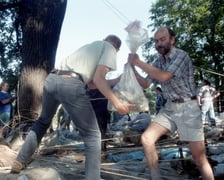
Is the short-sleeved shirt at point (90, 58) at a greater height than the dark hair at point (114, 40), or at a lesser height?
lesser

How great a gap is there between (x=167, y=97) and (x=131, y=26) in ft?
2.42

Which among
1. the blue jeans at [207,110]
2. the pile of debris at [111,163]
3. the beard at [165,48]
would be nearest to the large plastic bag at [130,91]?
the beard at [165,48]

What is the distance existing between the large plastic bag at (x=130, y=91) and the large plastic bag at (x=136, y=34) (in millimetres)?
212

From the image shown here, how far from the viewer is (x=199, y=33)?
27859 millimetres

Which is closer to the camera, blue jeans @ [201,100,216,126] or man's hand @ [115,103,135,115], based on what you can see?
man's hand @ [115,103,135,115]

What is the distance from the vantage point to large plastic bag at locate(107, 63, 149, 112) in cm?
326

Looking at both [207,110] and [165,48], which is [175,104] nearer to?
[165,48]

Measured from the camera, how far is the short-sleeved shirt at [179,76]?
3.24 meters

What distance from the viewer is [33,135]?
332 centimetres

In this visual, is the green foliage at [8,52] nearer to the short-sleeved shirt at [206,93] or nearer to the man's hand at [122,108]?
the short-sleeved shirt at [206,93]

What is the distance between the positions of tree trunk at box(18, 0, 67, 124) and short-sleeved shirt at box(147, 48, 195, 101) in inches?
139

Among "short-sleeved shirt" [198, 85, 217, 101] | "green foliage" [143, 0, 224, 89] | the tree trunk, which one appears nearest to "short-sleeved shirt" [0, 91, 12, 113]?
the tree trunk

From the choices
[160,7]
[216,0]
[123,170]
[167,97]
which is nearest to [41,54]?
[123,170]

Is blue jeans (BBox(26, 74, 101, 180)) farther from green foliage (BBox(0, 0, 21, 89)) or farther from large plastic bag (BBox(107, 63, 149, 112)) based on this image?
green foliage (BBox(0, 0, 21, 89))
